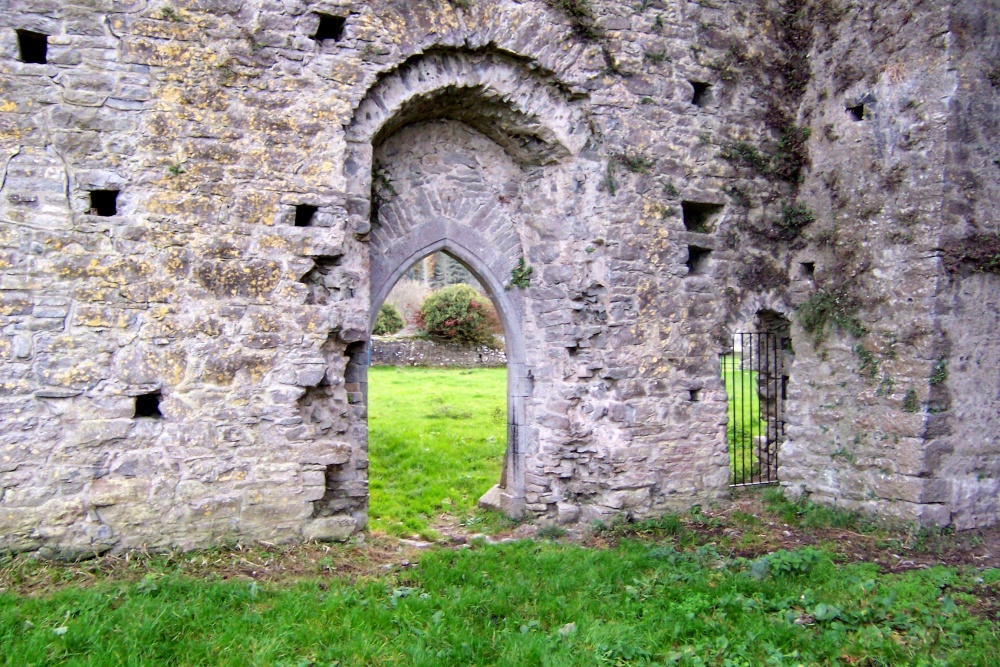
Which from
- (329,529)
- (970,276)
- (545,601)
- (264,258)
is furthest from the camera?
(970,276)

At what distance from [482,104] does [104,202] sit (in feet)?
10.8

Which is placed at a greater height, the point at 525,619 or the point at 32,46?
the point at 32,46

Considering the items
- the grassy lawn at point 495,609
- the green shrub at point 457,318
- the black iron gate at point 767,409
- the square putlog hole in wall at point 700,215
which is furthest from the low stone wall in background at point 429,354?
the grassy lawn at point 495,609

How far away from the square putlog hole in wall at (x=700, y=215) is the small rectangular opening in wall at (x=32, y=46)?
548 centimetres

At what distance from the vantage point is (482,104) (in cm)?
661

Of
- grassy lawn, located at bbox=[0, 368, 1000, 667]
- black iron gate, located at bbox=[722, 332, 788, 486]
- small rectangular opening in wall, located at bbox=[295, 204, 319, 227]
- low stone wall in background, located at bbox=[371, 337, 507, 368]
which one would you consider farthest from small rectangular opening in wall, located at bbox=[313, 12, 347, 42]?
low stone wall in background, located at bbox=[371, 337, 507, 368]

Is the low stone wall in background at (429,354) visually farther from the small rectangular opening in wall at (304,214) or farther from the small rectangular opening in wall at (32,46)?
the small rectangular opening in wall at (32,46)

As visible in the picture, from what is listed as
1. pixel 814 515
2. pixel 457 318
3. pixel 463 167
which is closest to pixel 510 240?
pixel 463 167

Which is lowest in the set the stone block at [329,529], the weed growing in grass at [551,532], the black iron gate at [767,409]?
the weed growing in grass at [551,532]

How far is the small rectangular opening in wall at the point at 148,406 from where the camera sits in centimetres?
521

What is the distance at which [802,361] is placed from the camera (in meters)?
7.18

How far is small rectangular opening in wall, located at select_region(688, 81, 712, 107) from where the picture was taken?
277 inches

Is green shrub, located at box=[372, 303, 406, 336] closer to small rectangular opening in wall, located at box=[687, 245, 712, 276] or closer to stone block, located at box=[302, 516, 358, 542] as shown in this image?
small rectangular opening in wall, located at box=[687, 245, 712, 276]

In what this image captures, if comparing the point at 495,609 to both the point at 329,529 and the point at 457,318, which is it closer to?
the point at 329,529
